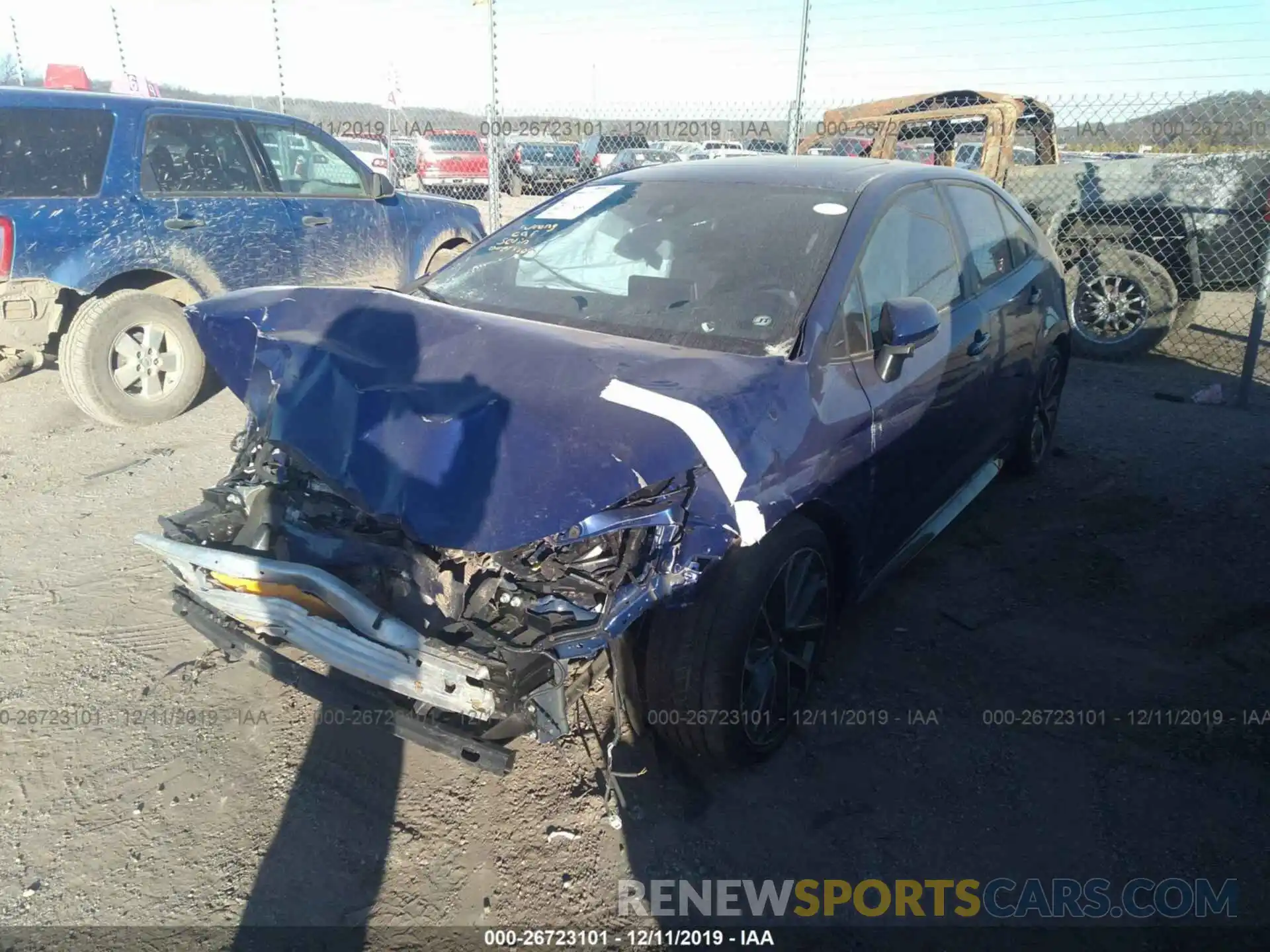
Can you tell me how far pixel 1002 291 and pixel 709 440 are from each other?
96.6 inches

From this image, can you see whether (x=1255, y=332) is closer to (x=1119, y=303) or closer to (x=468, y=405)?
(x=1119, y=303)

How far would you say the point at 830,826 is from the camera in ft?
8.38

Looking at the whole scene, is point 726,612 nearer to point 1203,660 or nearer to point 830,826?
point 830,826

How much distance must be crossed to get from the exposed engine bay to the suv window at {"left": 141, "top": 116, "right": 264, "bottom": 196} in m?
3.90

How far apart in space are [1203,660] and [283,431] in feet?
11.6

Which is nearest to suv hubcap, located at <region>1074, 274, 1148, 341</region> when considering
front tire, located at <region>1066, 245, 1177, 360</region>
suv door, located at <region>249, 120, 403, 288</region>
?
front tire, located at <region>1066, 245, 1177, 360</region>

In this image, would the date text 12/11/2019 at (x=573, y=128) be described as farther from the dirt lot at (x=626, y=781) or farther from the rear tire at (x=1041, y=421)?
the dirt lot at (x=626, y=781)

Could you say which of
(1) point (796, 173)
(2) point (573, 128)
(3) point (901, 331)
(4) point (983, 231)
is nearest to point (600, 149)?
(2) point (573, 128)

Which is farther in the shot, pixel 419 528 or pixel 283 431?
pixel 283 431

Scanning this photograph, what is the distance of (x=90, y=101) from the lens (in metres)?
5.17

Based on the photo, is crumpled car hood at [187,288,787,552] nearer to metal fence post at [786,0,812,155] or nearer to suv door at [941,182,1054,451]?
suv door at [941,182,1054,451]

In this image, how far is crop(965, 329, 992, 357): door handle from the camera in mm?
3547

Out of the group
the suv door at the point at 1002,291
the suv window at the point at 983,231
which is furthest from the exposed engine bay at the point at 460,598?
the suv window at the point at 983,231

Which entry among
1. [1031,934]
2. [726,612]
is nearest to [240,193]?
[726,612]
